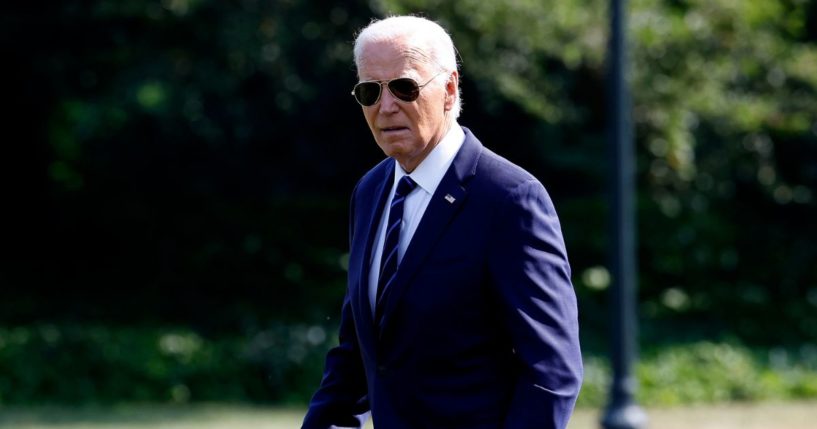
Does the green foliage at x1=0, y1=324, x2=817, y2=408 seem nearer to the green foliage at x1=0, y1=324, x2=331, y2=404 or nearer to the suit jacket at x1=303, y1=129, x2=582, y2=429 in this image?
the green foliage at x1=0, y1=324, x2=331, y2=404

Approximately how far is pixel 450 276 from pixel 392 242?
19cm

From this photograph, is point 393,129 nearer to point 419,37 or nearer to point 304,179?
point 419,37

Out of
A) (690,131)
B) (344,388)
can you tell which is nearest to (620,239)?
(690,131)

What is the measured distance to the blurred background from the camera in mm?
12297

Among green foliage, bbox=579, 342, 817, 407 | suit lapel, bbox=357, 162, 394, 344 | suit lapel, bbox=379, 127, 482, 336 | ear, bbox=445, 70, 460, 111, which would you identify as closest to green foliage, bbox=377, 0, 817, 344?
green foliage, bbox=579, 342, 817, 407

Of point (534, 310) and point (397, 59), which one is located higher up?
point (397, 59)

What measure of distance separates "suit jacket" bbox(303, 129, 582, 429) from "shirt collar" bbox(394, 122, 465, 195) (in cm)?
3

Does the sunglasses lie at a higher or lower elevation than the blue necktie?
higher

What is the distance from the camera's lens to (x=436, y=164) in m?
2.86

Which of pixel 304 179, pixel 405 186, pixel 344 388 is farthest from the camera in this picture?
pixel 304 179

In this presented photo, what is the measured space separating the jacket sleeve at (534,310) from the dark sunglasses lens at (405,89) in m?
0.30

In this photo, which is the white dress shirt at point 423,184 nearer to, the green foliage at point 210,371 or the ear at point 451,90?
the ear at point 451,90

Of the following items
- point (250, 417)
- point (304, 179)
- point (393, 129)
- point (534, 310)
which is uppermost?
point (304, 179)

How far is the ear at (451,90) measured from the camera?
286 centimetres
